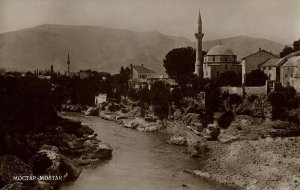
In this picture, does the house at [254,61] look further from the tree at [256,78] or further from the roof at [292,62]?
the roof at [292,62]

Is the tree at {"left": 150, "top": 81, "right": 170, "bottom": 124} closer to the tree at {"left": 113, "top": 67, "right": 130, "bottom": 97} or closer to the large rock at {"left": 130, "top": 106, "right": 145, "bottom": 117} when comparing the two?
the large rock at {"left": 130, "top": 106, "right": 145, "bottom": 117}

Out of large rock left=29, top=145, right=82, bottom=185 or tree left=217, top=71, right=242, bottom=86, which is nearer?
large rock left=29, top=145, right=82, bottom=185

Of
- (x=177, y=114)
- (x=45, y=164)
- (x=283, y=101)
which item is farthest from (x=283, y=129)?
(x=45, y=164)

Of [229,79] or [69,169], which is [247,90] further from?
[69,169]

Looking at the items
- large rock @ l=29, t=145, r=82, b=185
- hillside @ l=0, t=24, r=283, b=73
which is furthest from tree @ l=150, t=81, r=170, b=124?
hillside @ l=0, t=24, r=283, b=73

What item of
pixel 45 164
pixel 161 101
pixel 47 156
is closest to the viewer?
pixel 45 164

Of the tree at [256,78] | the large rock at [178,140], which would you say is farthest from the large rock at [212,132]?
the tree at [256,78]
